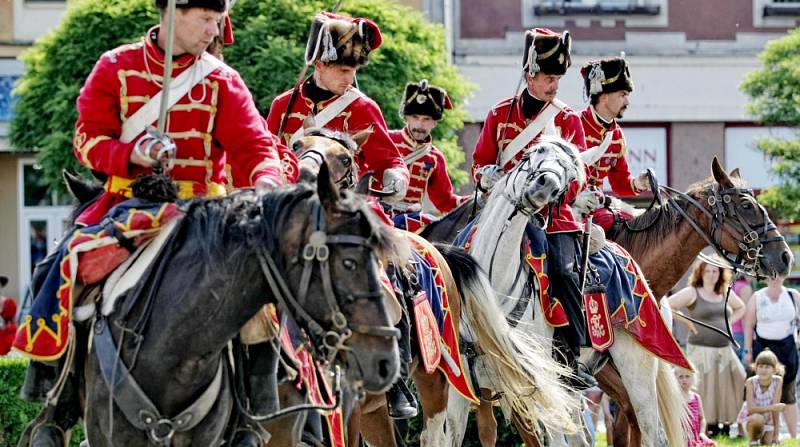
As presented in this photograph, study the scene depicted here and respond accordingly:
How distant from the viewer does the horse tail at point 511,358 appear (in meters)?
7.99

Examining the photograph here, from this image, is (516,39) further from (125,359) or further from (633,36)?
(125,359)

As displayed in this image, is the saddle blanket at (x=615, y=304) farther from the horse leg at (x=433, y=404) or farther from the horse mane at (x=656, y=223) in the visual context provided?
the horse leg at (x=433, y=404)

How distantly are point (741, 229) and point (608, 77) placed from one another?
4.68ft

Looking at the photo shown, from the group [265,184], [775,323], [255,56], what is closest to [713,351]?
[775,323]

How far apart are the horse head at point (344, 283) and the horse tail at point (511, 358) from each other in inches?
121

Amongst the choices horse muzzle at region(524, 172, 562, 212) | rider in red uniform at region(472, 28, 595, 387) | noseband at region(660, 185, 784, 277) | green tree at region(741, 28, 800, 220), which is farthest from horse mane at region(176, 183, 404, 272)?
green tree at region(741, 28, 800, 220)

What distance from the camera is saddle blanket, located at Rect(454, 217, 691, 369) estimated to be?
9.28 m

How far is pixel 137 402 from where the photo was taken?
5.39 meters

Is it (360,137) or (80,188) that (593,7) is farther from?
(80,188)

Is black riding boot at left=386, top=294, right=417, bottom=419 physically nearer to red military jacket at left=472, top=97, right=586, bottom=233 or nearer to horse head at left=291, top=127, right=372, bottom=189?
horse head at left=291, top=127, right=372, bottom=189

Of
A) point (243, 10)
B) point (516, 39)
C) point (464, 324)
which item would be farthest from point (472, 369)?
point (516, 39)

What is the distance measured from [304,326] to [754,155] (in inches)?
847

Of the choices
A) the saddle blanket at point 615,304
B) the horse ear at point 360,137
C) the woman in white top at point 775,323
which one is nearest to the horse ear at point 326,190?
the horse ear at point 360,137

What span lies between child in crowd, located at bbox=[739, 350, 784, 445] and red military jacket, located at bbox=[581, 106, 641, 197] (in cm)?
326
